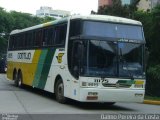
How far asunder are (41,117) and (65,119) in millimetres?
725

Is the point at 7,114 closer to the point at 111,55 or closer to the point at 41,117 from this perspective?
the point at 41,117

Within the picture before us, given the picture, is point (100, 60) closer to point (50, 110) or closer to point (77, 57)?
point (77, 57)

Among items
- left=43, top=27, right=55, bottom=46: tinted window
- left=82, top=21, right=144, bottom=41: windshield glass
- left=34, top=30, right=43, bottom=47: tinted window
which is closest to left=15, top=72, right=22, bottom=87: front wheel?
left=34, top=30, right=43, bottom=47: tinted window

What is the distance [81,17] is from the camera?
54.2 feet

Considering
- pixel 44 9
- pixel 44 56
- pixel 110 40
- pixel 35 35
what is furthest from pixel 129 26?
pixel 44 9

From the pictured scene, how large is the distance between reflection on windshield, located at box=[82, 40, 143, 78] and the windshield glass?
32 centimetres

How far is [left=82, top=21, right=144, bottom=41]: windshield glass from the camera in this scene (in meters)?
16.4

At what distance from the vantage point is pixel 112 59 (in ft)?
53.3

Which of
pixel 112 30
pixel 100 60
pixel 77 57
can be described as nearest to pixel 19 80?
pixel 77 57

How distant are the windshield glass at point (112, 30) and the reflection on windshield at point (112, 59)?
32cm

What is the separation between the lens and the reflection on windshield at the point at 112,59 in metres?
16.0

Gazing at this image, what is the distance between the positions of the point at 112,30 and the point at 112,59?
1143 millimetres

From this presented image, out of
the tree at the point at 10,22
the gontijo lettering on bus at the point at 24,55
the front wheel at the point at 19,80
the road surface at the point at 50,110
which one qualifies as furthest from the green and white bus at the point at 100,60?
the tree at the point at 10,22

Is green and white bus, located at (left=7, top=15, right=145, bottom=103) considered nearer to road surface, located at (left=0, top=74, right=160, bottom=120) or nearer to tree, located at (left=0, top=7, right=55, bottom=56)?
road surface, located at (left=0, top=74, right=160, bottom=120)
